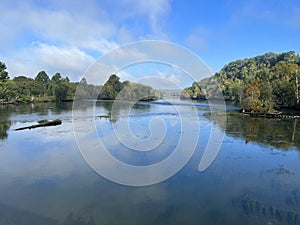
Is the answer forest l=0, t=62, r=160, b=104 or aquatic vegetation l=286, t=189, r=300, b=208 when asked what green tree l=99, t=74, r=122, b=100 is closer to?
forest l=0, t=62, r=160, b=104

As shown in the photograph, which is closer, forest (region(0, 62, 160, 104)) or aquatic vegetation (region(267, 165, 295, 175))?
aquatic vegetation (region(267, 165, 295, 175))

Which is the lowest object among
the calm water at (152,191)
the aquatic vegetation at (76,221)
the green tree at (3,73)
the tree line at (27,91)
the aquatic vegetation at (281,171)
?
the aquatic vegetation at (76,221)

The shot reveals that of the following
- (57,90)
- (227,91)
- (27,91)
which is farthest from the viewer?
(227,91)

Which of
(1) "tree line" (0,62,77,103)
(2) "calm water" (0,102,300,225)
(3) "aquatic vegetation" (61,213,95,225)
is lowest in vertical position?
(3) "aquatic vegetation" (61,213,95,225)

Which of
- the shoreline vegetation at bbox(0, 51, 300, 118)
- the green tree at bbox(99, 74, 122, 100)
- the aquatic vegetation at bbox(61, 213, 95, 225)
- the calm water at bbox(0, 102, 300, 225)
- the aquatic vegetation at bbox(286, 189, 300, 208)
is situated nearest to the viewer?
the aquatic vegetation at bbox(61, 213, 95, 225)

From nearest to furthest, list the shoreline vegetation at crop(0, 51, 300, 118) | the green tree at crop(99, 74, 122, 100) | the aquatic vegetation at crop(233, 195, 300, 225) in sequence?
the aquatic vegetation at crop(233, 195, 300, 225), the shoreline vegetation at crop(0, 51, 300, 118), the green tree at crop(99, 74, 122, 100)

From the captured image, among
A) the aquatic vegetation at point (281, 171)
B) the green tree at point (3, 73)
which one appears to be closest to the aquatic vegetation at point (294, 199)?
the aquatic vegetation at point (281, 171)

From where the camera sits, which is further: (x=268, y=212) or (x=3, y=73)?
(x=3, y=73)

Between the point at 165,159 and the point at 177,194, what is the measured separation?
11.6 ft

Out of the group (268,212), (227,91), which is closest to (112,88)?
(227,91)

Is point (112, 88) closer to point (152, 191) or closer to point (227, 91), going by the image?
point (227, 91)

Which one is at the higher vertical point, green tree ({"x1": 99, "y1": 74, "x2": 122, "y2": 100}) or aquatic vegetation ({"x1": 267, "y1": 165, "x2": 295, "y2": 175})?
green tree ({"x1": 99, "y1": 74, "x2": 122, "y2": 100})

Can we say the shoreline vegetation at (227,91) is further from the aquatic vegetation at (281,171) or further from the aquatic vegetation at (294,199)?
the aquatic vegetation at (294,199)

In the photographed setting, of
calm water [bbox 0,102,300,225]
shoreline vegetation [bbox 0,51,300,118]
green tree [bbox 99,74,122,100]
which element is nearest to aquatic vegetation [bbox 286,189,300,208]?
calm water [bbox 0,102,300,225]
